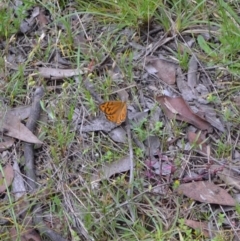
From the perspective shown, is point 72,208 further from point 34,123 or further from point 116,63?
point 116,63

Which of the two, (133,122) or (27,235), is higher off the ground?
(133,122)

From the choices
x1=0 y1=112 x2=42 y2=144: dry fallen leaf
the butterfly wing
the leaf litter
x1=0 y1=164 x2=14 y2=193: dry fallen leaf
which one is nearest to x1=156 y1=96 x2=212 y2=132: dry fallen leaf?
the leaf litter

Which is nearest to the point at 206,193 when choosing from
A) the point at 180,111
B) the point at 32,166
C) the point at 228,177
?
the point at 228,177

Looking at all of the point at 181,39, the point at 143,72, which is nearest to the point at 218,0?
the point at 181,39

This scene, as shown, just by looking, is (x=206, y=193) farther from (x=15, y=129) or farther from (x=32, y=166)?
(x=15, y=129)

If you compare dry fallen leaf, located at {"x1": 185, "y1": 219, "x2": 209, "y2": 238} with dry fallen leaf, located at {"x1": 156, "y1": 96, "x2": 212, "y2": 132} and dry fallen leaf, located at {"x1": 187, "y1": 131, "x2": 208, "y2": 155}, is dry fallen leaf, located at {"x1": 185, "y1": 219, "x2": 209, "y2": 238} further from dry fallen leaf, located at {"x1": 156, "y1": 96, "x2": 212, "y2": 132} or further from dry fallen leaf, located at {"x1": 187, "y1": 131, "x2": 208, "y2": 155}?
dry fallen leaf, located at {"x1": 156, "y1": 96, "x2": 212, "y2": 132}

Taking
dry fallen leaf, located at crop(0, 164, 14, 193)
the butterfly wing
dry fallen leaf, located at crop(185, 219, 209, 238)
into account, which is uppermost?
the butterfly wing

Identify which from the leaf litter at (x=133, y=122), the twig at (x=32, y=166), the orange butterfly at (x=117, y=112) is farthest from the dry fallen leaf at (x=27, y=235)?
the orange butterfly at (x=117, y=112)
